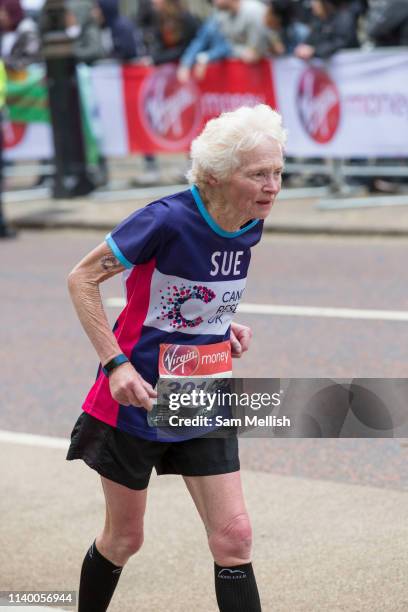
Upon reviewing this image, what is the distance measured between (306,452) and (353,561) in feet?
4.75

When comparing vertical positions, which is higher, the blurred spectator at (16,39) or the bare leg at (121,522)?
the bare leg at (121,522)

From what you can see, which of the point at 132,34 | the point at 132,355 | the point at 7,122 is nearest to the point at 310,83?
the point at 132,34

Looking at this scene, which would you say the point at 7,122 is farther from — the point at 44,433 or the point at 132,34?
the point at 44,433

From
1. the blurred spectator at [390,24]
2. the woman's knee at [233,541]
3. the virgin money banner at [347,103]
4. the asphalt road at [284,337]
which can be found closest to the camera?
the woman's knee at [233,541]

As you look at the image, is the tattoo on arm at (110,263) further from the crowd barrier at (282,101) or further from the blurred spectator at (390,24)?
the blurred spectator at (390,24)

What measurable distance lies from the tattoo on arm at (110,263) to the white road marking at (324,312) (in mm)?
5443

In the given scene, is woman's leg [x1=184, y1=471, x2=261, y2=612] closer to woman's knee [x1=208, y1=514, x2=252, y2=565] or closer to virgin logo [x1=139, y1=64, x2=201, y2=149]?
woman's knee [x1=208, y1=514, x2=252, y2=565]

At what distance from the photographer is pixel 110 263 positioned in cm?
380

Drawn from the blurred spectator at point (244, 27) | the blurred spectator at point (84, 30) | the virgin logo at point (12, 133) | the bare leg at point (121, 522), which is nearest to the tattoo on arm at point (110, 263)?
the bare leg at point (121, 522)

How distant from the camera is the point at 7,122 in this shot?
654 inches

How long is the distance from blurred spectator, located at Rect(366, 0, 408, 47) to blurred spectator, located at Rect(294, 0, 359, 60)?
219 millimetres

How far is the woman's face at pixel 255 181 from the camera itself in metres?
3.75

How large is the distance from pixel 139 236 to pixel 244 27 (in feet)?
34.6

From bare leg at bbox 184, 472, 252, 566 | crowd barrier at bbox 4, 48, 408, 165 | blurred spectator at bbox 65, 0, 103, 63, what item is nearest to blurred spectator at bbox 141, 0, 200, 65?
crowd barrier at bbox 4, 48, 408, 165
